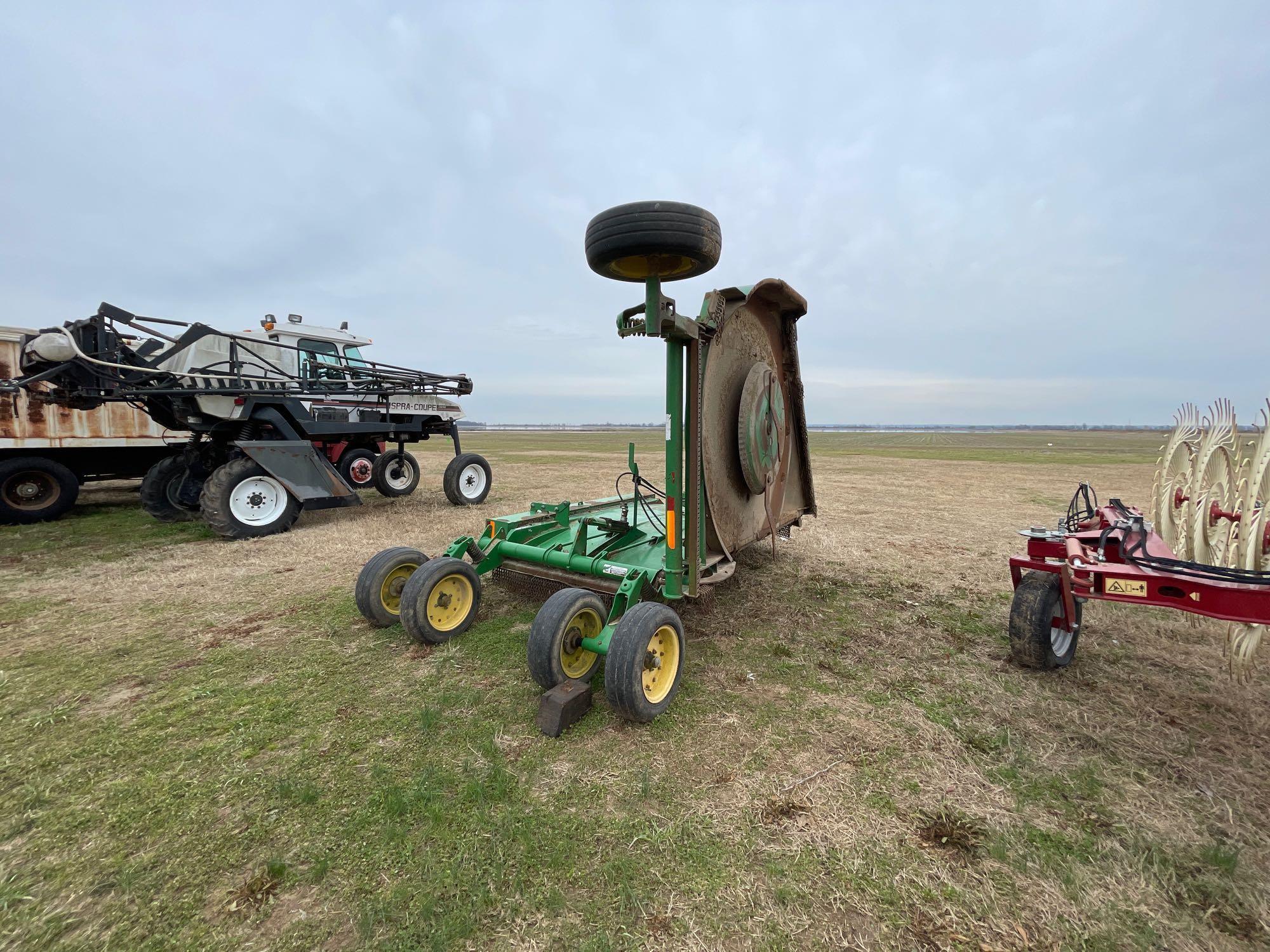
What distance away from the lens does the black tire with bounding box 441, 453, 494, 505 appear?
990 cm

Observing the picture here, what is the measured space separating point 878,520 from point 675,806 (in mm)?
8102

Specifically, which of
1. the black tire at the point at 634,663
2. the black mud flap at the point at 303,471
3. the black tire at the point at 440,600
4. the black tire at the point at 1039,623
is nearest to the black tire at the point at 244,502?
the black mud flap at the point at 303,471

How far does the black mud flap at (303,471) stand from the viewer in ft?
23.6

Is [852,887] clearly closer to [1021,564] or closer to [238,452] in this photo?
[1021,564]

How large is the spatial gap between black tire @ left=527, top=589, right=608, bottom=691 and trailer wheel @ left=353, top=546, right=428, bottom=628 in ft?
4.97

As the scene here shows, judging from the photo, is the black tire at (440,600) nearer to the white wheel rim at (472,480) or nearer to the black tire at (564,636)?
the black tire at (564,636)

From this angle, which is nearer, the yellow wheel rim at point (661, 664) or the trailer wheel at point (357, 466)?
the yellow wheel rim at point (661, 664)

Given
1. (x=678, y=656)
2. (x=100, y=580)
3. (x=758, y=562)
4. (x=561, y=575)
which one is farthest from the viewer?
(x=758, y=562)

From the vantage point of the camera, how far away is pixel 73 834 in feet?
6.79

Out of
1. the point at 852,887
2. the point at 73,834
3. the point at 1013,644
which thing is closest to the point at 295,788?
the point at 73,834

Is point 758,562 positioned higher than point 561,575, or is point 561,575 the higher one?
point 561,575

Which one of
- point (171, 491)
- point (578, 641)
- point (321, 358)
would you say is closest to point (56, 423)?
point (171, 491)

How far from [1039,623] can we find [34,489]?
13.0 metres

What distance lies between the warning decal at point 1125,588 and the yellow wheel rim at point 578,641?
2.98 meters
